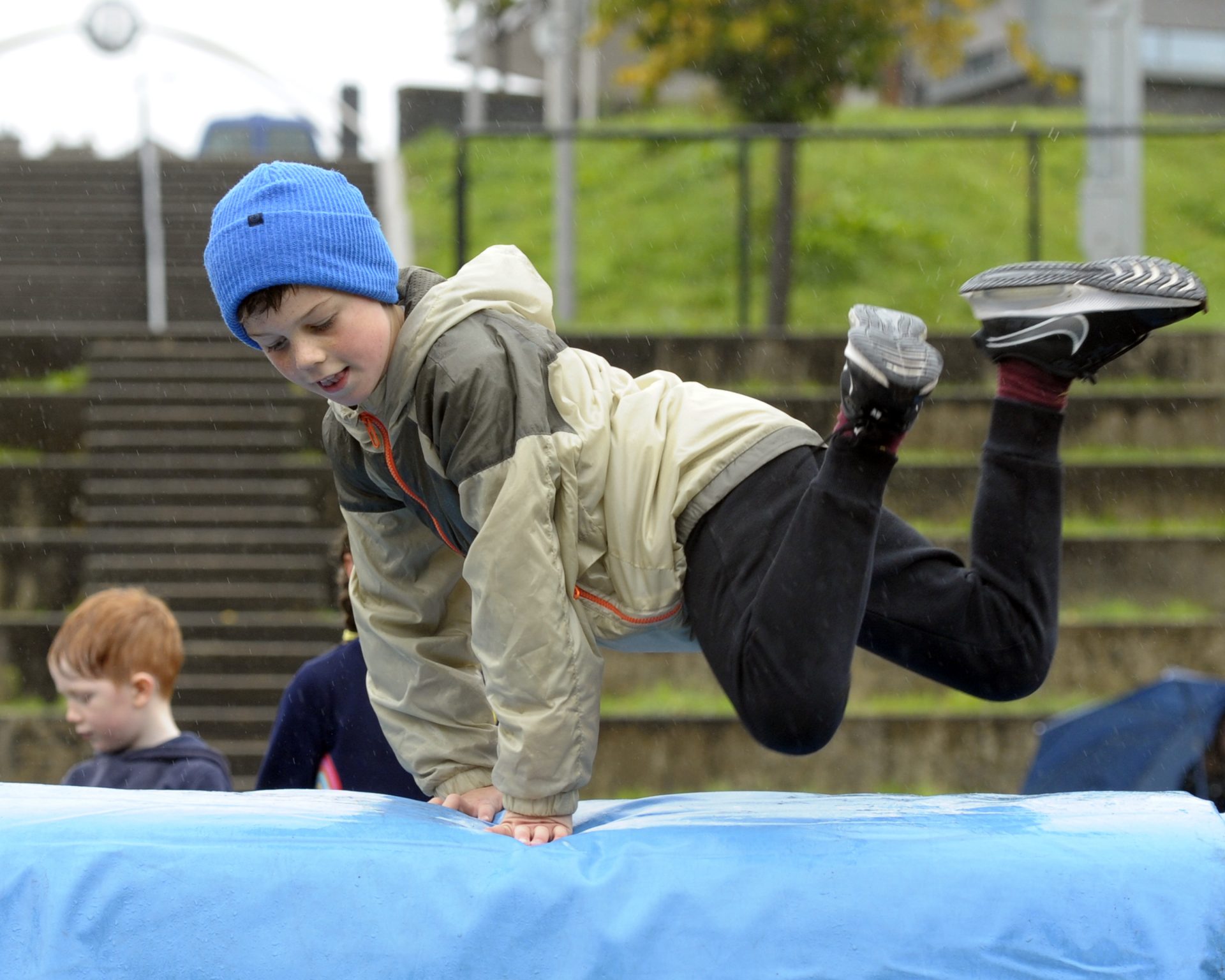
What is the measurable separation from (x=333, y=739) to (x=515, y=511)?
1.38m

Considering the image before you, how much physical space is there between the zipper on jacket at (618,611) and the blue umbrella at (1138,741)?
2851mm

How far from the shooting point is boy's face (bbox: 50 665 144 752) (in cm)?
346

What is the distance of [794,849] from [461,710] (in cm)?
82

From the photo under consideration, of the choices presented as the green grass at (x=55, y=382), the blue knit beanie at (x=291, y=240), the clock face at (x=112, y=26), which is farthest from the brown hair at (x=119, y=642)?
the clock face at (x=112, y=26)

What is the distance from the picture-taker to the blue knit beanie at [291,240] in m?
2.38

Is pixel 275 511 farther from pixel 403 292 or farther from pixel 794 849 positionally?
pixel 794 849

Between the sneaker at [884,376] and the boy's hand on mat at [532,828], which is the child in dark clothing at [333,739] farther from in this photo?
the sneaker at [884,376]

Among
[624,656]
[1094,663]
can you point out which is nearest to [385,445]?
[624,656]

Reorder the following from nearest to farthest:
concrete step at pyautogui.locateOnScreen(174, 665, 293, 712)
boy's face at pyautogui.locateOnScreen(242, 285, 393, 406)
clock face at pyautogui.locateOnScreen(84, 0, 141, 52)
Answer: boy's face at pyautogui.locateOnScreen(242, 285, 393, 406), concrete step at pyautogui.locateOnScreen(174, 665, 293, 712), clock face at pyautogui.locateOnScreen(84, 0, 141, 52)

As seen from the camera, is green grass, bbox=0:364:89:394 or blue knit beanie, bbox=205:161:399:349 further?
green grass, bbox=0:364:89:394

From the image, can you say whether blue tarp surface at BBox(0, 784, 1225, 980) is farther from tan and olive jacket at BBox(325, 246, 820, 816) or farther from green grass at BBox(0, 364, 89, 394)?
green grass at BBox(0, 364, 89, 394)

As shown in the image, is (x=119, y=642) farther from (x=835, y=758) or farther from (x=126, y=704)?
(x=835, y=758)

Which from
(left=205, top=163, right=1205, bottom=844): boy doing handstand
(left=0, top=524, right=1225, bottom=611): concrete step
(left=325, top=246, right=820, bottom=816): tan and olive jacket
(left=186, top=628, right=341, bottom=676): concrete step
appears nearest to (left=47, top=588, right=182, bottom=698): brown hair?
(left=325, top=246, right=820, bottom=816): tan and olive jacket

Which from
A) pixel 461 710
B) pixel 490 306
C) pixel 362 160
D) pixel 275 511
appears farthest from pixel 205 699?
pixel 362 160
